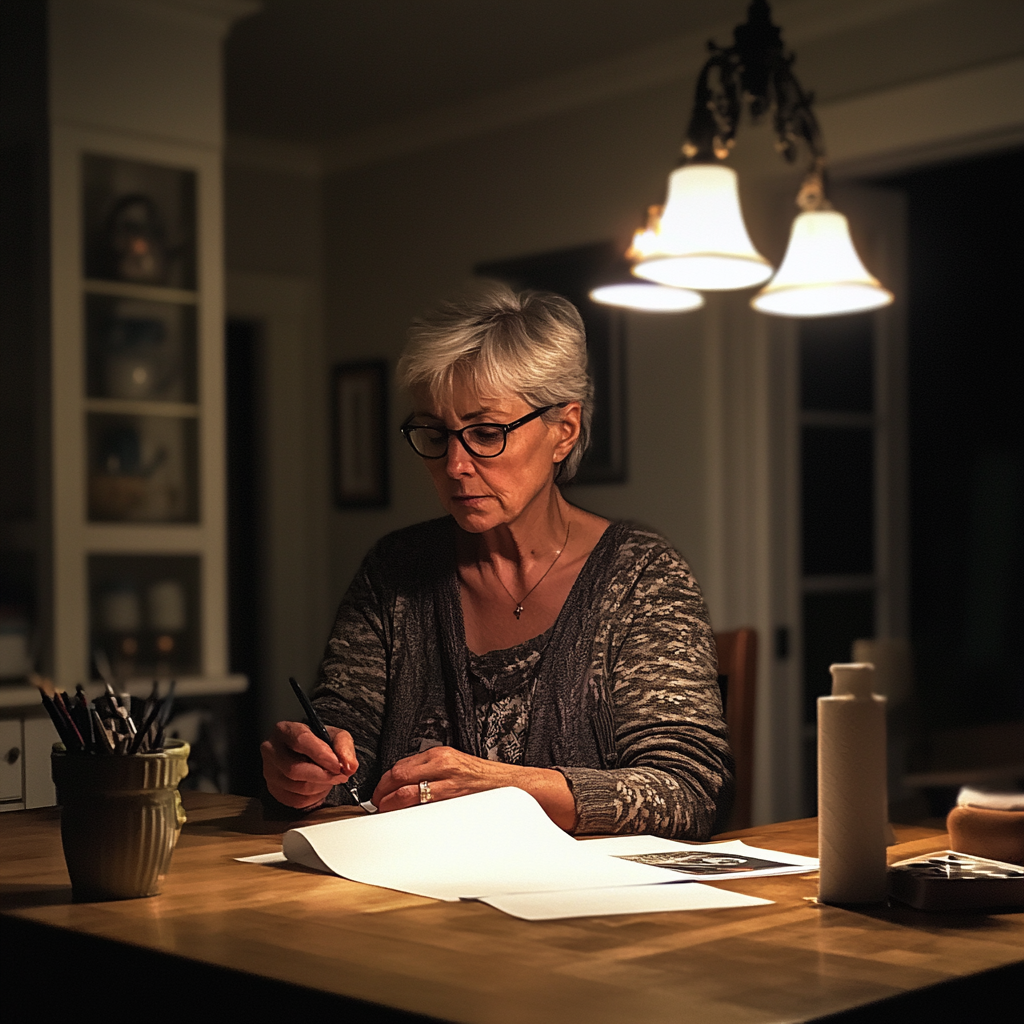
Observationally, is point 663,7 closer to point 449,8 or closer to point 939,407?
point 449,8

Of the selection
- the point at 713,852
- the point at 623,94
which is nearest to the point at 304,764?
the point at 713,852

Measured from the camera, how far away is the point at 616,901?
1.08m

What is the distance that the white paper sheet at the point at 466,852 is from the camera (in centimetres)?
115

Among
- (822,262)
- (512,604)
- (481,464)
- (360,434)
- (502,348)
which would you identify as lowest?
(512,604)

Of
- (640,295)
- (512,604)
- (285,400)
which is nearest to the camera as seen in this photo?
(512,604)

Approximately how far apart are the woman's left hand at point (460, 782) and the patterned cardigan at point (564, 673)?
164 millimetres

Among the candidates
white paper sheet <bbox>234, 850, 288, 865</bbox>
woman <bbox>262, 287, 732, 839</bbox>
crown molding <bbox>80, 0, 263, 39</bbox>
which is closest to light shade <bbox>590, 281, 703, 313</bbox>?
woman <bbox>262, 287, 732, 839</bbox>

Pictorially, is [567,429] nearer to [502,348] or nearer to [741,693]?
[502,348]

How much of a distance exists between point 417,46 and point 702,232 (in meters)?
2.09

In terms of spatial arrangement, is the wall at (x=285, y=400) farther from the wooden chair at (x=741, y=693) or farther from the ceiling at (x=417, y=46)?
the wooden chair at (x=741, y=693)

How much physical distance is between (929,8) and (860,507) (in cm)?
138

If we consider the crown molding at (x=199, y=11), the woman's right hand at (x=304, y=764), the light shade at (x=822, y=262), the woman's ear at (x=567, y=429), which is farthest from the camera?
the crown molding at (x=199, y=11)

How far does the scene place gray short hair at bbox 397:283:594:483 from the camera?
1.84 meters

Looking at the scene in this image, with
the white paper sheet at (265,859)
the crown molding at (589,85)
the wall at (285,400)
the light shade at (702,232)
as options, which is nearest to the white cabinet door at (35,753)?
the white paper sheet at (265,859)
